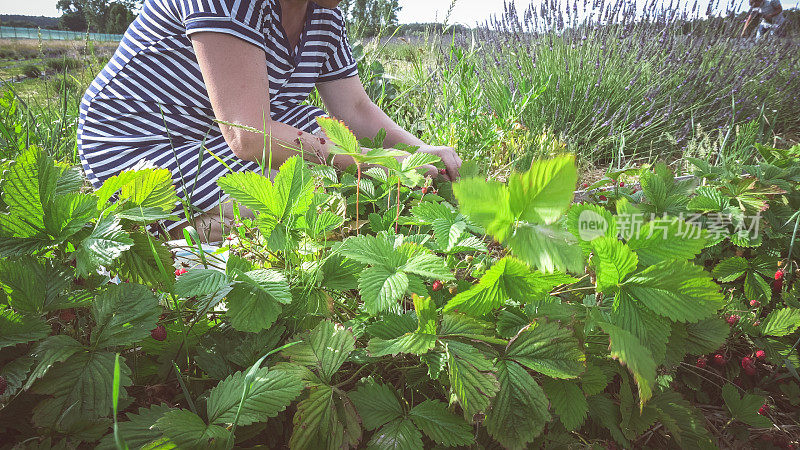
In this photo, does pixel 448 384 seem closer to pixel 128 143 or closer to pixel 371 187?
pixel 371 187

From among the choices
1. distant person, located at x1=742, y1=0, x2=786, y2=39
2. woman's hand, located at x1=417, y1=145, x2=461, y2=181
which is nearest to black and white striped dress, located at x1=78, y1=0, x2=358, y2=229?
woman's hand, located at x1=417, y1=145, x2=461, y2=181

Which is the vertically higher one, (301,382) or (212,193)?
(301,382)

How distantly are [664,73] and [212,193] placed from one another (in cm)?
361

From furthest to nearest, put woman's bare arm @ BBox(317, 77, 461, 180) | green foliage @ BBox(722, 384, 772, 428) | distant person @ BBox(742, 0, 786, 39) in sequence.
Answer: distant person @ BBox(742, 0, 786, 39) < woman's bare arm @ BBox(317, 77, 461, 180) < green foliage @ BBox(722, 384, 772, 428)

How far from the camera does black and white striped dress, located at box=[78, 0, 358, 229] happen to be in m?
1.70

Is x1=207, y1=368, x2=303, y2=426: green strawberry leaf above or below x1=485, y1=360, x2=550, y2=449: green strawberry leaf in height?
above

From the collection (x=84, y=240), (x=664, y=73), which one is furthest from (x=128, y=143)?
(x=664, y=73)

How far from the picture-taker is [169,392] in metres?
0.57

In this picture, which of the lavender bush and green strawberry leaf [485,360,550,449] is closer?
green strawberry leaf [485,360,550,449]

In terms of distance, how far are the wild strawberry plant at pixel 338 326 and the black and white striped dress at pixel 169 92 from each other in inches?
43.7

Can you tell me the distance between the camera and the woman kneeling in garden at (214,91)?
1.49 meters

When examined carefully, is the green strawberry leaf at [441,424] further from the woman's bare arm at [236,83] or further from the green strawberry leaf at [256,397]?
the woman's bare arm at [236,83]

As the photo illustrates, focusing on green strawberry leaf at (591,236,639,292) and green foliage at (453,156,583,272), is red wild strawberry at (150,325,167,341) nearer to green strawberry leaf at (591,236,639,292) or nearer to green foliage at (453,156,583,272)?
green foliage at (453,156,583,272)

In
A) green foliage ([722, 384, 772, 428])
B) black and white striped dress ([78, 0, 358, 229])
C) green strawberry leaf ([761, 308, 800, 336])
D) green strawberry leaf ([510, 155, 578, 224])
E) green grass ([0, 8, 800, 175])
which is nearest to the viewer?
green strawberry leaf ([510, 155, 578, 224])
